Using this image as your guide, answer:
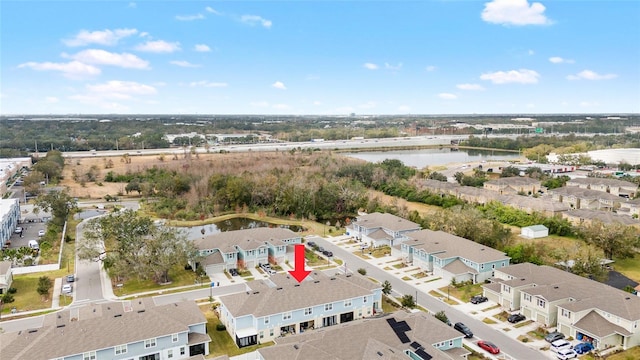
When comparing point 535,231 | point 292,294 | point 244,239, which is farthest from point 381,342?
point 535,231

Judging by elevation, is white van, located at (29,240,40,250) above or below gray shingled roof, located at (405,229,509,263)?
below

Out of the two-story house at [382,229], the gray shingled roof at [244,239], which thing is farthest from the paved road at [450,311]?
the gray shingled roof at [244,239]

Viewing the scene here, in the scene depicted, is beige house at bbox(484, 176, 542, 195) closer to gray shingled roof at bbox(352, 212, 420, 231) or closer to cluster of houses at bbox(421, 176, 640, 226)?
cluster of houses at bbox(421, 176, 640, 226)

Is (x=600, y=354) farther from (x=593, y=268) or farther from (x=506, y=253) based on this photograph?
(x=506, y=253)

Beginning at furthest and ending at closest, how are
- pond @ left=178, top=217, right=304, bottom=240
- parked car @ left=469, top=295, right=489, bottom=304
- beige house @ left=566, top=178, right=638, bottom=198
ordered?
beige house @ left=566, top=178, right=638, bottom=198 < pond @ left=178, top=217, right=304, bottom=240 < parked car @ left=469, top=295, right=489, bottom=304

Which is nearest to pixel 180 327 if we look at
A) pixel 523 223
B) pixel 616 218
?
pixel 523 223

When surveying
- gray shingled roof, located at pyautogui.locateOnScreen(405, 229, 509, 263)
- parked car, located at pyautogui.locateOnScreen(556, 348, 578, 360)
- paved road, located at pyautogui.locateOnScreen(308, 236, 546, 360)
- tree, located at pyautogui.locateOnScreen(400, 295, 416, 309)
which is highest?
gray shingled roof, located at pyautogui.locateOnScreen(405, 229, 509, 263)

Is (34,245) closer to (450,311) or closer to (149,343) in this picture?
(149,343)

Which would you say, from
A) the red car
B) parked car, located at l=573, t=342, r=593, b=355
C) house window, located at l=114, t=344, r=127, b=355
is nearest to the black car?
the red car
